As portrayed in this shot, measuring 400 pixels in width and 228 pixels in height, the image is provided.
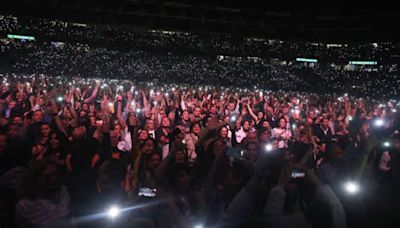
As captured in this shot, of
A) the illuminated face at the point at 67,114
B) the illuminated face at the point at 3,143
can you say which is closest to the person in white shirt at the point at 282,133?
the illuminated face at the point at 67,114

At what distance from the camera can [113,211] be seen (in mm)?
4344

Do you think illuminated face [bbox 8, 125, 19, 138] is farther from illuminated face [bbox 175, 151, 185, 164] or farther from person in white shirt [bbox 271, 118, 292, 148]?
person in white shirt [bbox 271, 118, 292, 148]

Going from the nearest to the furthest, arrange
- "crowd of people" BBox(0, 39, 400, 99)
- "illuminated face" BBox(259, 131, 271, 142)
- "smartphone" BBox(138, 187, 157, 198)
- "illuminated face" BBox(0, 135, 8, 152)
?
"smartphone" BBox(138, 187, 157, 198)
"illuminated face" BBox(0, 135, 8, 152)
"illuminated face" BBox(259, 131, 271, 142)
"crowd of people" BBox(0, 39, 400, 99)

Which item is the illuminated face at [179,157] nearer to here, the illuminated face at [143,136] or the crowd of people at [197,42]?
the illuminated face at [143,136]

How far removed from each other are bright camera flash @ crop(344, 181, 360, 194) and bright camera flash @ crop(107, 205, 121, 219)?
8.62 ft

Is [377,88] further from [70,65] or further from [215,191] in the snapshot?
[215,191]

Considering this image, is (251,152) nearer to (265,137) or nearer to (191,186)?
(265,137)

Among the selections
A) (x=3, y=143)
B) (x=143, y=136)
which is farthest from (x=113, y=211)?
(x=143, y=136)

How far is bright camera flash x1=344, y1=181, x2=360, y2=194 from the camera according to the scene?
462cm

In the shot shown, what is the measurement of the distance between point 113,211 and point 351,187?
2.74 metres

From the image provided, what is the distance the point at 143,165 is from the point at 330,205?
2435mm

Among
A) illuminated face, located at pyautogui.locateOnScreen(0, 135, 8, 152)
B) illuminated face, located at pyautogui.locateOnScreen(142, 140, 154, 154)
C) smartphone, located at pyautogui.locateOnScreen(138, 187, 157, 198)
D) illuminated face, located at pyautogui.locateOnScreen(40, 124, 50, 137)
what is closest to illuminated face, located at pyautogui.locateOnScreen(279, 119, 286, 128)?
illuminated face, located at pyautogui.locateOnScreen(142, 140, 154, 154)

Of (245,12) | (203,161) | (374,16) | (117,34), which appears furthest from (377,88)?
(203,161)

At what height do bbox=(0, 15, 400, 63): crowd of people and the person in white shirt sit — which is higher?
bbox=(0, 15, 400, 63): crowd of people
